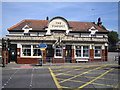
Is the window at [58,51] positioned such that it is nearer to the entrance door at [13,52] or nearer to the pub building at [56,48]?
the pub building at [56,48]

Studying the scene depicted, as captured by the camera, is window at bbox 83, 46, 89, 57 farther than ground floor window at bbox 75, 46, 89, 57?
Yes

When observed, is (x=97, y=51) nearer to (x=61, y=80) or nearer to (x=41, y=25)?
(x=41, y=25)

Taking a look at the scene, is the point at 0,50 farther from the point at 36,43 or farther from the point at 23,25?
the point at 23,25

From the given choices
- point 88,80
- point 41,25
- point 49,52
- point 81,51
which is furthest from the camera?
point 41,25

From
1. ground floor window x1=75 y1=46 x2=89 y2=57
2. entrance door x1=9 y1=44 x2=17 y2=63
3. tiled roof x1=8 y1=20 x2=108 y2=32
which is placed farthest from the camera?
tiled roof x1=8 y1=20 x2=108 y2=32

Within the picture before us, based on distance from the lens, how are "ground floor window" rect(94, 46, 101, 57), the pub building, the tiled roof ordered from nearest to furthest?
the pub building < "ground floor window" rect(94, 46, 101, 57) < the tiled roof

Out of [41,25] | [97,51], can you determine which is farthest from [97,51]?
[41,25]

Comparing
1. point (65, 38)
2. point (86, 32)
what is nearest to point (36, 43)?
point (65, 38)

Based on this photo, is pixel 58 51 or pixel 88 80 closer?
pixel 88 80

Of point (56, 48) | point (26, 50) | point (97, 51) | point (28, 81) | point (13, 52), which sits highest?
point (56, 48)

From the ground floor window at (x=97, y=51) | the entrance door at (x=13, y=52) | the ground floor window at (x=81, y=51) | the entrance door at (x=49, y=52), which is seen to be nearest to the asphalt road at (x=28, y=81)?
the entrance door at (x=49, y=52)

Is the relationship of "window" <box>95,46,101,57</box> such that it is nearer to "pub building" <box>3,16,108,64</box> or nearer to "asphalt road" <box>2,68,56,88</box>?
"pub building" <box>3,16,108,64</box>

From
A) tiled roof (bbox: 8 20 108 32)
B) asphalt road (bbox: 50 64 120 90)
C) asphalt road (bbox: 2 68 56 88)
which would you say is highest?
tiled roof (bbox: 8 20 108 32)

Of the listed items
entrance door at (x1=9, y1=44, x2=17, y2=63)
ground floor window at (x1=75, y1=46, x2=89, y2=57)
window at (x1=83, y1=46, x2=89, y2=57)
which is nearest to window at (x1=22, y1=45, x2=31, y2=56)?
entrance door at (x1=9, y1=44, x2=17, y2=63)
